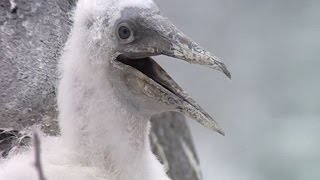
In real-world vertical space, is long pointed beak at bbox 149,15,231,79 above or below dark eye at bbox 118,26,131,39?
below

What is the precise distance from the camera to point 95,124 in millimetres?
2863

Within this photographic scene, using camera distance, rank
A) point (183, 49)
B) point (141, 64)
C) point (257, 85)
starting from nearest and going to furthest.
→ point (183, 49) → point (141, 64) → point (257, 85)

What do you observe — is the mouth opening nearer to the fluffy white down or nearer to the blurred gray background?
the fluffy white down

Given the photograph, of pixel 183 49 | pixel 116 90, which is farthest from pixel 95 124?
pixel 183 49

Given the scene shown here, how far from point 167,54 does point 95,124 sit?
0.95 ft

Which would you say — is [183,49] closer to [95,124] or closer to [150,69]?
[150,69]

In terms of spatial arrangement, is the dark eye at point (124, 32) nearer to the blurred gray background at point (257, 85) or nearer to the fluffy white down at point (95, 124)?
the fluffy white down at point (95, 124)

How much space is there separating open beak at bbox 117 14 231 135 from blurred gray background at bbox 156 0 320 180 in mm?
5532

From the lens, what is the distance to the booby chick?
9.24 feet

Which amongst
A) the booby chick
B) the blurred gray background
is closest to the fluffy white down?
the booby chick

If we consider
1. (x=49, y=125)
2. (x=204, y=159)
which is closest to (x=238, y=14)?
(x=204, y=159)

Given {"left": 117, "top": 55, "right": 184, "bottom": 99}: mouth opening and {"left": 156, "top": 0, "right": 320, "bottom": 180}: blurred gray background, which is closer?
{"left": 117, "top": 55, "right": 184, "bottom": 99}: mouth opening

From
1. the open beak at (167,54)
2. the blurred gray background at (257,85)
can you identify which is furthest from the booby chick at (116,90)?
the blurred gray background at (257,85)

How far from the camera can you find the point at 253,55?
10.6 meters
